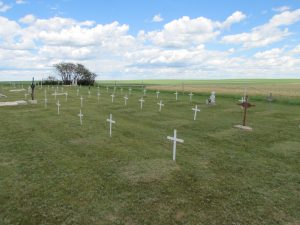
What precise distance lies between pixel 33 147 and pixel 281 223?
12510 millimetres

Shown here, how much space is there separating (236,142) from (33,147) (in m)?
11.3

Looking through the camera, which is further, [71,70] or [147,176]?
[71,70]

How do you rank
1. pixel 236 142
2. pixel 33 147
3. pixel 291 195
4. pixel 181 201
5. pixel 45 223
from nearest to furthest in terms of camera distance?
pixel 45 223 → pixel 181 201 → pixel 291 195 → pixel 33 147 → pixel 236 142

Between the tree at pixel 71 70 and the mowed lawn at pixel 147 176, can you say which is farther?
the tree at pixel 71 70

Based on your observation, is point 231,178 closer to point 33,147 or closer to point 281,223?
point 281,223

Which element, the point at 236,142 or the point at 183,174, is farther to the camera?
the point at 236,142

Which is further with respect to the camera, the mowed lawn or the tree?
the tree

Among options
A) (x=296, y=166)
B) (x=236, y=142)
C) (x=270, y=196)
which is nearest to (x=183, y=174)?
(x=270, y=196)

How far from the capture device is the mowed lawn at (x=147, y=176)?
8.66 m

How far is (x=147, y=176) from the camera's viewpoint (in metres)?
11.6

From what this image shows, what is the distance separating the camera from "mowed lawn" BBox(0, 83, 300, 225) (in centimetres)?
866

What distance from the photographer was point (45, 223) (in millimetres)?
8109

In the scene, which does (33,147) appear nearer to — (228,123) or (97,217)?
(97,217)

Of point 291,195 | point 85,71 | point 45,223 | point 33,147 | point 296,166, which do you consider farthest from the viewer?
point 85,71
